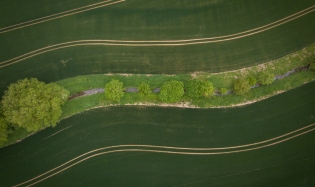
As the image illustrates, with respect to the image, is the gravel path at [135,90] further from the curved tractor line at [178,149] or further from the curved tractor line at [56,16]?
the curved tractor line at [56,16]

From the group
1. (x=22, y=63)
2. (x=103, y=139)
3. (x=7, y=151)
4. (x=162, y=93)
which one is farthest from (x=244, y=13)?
(x=7, y=151)

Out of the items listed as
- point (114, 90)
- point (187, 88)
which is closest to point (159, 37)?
point (187, 88)

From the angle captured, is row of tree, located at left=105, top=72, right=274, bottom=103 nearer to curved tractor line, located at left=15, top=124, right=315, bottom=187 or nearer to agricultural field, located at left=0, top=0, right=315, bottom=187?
agricultural field, located at left=0, top=0, right=315, bottom=187

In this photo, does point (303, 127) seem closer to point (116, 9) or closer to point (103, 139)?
point (103, 139)

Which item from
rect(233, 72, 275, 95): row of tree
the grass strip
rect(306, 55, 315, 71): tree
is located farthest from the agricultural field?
rect(233, 72, 275, 95): row of tree

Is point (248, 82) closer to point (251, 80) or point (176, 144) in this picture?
point (251, 80)

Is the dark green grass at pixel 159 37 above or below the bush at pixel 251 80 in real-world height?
above

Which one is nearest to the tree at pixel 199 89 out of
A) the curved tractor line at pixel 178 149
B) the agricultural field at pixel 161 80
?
the agricultural field at pixel 161 80
